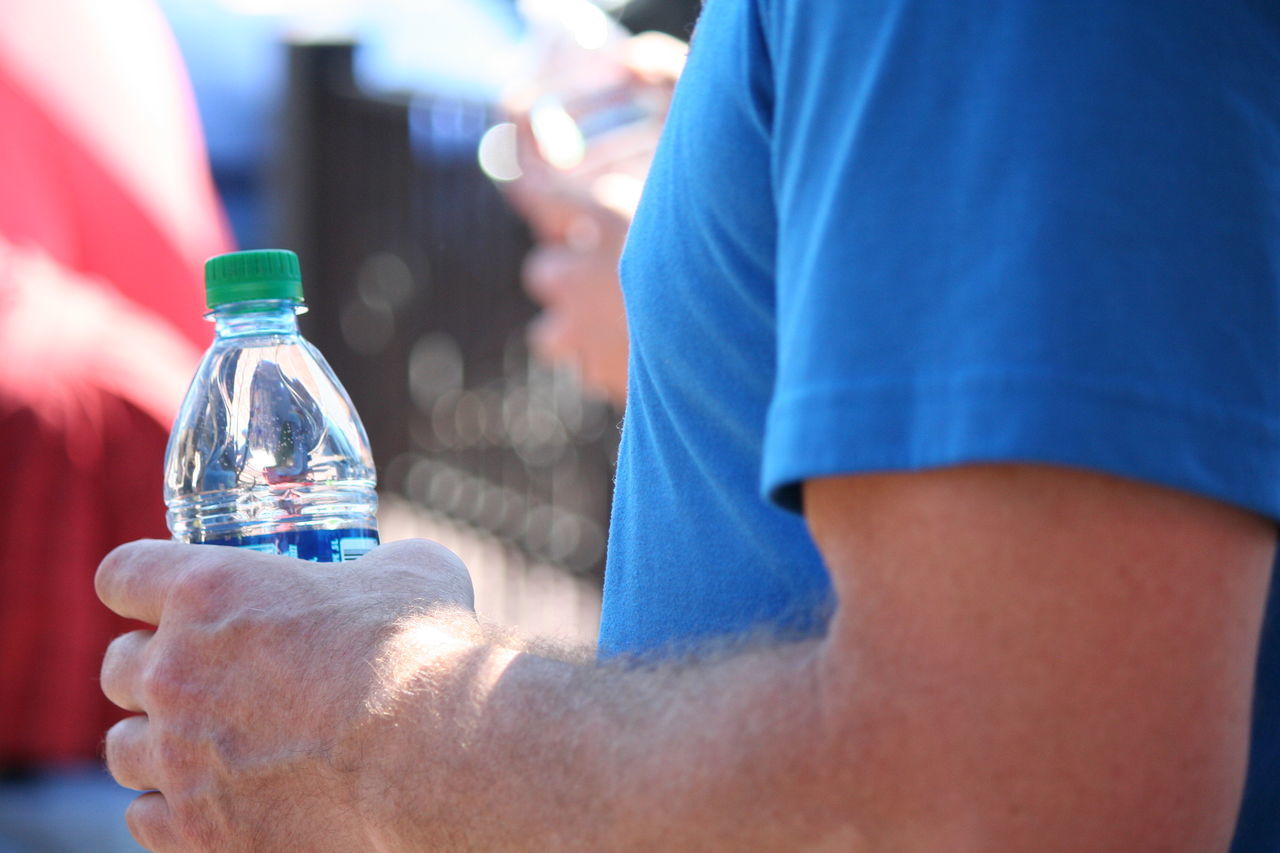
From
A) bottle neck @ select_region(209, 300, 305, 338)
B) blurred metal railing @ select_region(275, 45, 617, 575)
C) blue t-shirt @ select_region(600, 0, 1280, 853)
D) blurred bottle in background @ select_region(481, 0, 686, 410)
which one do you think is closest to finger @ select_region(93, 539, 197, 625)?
bottle neck @ select_region(209, 300, 305, 338)

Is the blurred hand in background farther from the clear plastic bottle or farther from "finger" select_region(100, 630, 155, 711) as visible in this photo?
"finger" select_region(100, 630, 155, 711)

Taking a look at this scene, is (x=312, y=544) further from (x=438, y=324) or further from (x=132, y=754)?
(x=438, y=324)

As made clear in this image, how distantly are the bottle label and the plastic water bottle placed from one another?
0.15m

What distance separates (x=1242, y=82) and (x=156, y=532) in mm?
2312

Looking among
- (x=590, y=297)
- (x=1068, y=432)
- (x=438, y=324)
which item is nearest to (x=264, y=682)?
(x=1068, y=432)

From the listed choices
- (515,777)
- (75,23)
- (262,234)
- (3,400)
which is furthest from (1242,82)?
(262,234)

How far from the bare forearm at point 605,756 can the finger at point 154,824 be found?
0.28 meters

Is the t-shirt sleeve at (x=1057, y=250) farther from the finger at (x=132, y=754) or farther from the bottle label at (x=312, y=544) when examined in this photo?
the finger at (x=132, y=754)

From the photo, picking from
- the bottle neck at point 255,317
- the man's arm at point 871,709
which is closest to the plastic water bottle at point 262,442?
the bottle neck at point 255,317

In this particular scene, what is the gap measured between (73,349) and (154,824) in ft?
5.11

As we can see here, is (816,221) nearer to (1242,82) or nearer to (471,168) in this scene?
(1242,82)

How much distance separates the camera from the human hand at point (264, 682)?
1.22 metres

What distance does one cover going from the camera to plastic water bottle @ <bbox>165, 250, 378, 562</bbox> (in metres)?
1.74

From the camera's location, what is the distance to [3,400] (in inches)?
102
